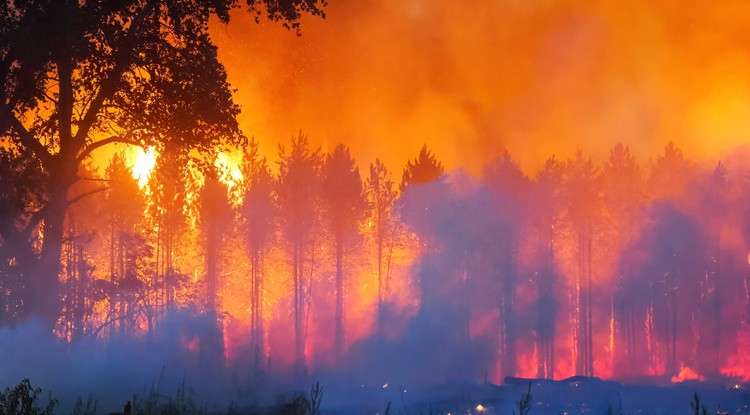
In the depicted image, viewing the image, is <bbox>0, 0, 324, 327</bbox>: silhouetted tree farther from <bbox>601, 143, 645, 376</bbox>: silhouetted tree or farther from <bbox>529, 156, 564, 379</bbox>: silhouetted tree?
<bbox>601, 143, 645, 376</bbox>: silhouetted tree

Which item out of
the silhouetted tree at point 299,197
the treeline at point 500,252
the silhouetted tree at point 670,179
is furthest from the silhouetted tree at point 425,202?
the silhouetted tree at point 670,179

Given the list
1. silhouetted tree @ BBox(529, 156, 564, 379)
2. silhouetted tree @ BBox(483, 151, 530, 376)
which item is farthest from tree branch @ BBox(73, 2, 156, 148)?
silhouetted tree @ BBox(529, 156, 564, 379)

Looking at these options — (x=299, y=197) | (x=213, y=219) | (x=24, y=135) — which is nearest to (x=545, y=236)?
(x=299, y=197)

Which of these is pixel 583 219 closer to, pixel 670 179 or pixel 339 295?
pixel 670 179

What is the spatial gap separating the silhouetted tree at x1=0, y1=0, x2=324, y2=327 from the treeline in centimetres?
4079

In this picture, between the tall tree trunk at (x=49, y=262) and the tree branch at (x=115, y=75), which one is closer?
the tree branch at (x=115, y=75)

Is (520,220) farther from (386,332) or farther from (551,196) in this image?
(386,332)

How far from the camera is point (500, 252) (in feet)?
209

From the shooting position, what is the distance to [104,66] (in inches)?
730

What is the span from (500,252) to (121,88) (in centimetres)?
4711

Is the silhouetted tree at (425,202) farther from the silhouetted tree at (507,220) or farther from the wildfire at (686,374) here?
the wildfire at (686,374)

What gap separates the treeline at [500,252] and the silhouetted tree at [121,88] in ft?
134

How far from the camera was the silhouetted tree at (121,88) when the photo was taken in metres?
18.2

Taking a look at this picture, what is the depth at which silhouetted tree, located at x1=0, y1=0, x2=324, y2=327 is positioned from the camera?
18234 mm
